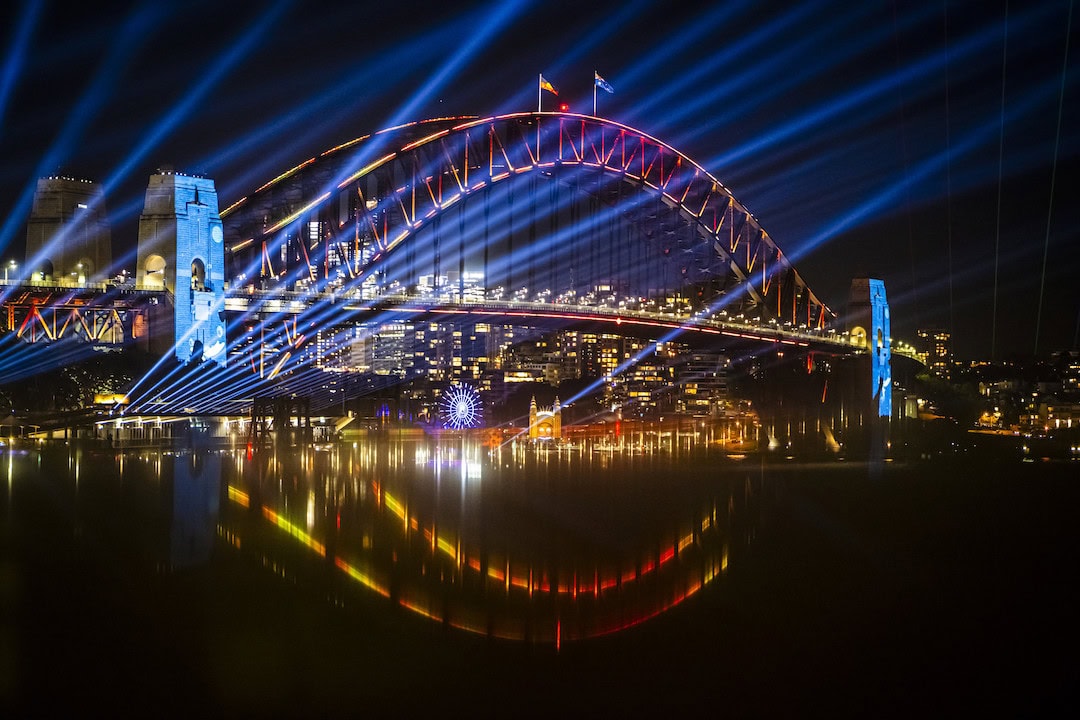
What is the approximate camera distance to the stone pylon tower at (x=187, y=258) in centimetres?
4088

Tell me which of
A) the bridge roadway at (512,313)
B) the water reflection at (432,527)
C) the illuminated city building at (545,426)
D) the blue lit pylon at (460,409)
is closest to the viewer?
the water reflection at (432,527)

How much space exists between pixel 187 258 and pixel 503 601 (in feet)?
99.8

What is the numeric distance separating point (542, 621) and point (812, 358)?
62.0 meters

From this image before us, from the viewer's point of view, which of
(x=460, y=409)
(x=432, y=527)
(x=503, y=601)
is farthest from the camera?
(x=460, y=409)

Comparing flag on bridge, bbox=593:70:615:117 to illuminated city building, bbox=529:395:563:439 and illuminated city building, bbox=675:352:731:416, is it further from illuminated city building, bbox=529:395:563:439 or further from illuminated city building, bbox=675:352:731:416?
illuminated city building, bbox=675:352:731:416

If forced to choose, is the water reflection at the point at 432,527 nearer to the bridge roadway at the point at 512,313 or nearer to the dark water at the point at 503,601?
the dark water at the point at 503,601

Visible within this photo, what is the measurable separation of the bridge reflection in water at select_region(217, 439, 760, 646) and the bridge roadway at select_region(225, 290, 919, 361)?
13.1m

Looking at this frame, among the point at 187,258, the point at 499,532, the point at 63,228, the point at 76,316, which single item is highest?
the point at 63,228

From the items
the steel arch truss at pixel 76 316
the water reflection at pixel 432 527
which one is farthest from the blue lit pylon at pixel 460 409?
the water reflection at pixel 432 527

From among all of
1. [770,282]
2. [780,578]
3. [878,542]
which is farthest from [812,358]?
[780,578]

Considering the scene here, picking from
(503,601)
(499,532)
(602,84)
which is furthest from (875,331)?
(503,601)

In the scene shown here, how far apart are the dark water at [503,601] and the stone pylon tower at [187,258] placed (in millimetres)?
15006

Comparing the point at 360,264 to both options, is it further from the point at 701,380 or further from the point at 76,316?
the point at 701,380

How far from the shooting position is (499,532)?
19.5 metres
